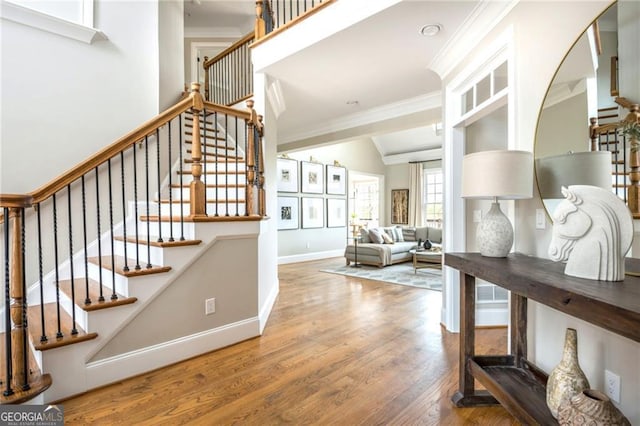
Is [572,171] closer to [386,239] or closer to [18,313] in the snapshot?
[18,313]

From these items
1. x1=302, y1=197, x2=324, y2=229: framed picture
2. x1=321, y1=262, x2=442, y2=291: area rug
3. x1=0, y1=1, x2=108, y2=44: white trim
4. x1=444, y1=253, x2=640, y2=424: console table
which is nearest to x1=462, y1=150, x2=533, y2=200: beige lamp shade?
x1=444, y1=253, x2=640, y2=424: console table

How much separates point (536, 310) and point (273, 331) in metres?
2.18

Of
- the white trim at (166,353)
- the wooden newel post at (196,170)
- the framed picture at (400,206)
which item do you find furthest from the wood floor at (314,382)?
the framed picture at (400,206)

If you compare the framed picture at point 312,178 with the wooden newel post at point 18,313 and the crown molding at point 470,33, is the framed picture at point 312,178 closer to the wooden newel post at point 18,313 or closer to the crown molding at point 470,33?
the crown molding at point 470,33

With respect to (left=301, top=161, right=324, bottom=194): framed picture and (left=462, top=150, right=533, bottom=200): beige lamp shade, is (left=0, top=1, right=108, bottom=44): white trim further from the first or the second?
(left=301, top=161, right=324, bottom=194): framed picture

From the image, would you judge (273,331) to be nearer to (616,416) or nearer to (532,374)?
(532,374)

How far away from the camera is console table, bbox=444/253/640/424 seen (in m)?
1.02

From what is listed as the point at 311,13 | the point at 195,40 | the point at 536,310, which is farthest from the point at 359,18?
the point at 195,40

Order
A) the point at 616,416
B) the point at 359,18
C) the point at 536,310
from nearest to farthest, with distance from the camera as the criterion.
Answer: the point at 616,416
the point at 536,310
the point at 359,18

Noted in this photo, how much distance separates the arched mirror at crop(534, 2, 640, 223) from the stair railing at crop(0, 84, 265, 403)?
2.20 meters

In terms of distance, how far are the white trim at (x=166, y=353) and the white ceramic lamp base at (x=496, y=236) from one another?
208 cm

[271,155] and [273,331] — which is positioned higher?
[271,155]

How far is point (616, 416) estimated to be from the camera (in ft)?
3.91

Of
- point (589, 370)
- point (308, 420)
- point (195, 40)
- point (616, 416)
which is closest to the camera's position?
point (616, 416)
